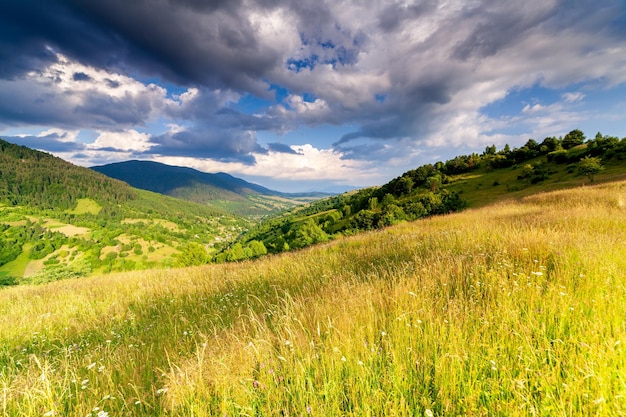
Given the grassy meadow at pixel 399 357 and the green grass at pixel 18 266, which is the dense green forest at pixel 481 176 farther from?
the green grass at pixel 18 266

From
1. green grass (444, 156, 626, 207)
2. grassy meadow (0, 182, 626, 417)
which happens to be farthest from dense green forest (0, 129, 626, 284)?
grassy meadow (0, 182, 626, 417)

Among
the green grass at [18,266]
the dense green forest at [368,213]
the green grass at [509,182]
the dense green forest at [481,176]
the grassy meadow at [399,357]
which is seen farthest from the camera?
the green grass at [18,266]

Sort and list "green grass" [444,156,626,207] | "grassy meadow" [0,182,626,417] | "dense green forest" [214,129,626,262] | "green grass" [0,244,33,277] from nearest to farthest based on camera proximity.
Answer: "grassy meadow" [0,182,626,417], "green grass" [444,156,626,207], "dense green forest" [214,129,626,262], "green grass" [0,244,33,277]

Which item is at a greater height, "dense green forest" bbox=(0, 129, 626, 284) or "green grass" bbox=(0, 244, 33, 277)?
"dense green forest" bbox=(0, 129, 626, 284)

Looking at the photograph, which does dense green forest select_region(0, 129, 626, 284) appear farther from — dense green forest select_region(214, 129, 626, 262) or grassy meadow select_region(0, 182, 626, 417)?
grassy meadow select_region(0, 182, 626, 417)

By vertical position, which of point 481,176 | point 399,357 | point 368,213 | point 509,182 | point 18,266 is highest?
point 481,176

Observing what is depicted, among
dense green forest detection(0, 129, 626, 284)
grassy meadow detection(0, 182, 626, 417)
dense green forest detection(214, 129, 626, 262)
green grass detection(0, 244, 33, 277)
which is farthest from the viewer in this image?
green grass detection(0, 244, 33, 277)

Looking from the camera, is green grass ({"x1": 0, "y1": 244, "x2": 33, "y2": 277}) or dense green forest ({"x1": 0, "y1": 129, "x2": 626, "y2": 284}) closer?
dense green forest ({"x1": 0, "y1": 129, "x2": 626, "y2": 284})

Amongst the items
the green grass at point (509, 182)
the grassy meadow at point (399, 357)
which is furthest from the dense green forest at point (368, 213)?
the grassy meadow at point (399, 357)

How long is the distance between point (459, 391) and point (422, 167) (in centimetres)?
10149

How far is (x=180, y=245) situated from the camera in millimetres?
177000

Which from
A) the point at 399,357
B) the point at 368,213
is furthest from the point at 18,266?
the point at 399,357

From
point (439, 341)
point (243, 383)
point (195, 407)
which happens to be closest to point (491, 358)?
point (439, 341)

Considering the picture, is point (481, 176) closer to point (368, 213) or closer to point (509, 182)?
point (509, 182)
